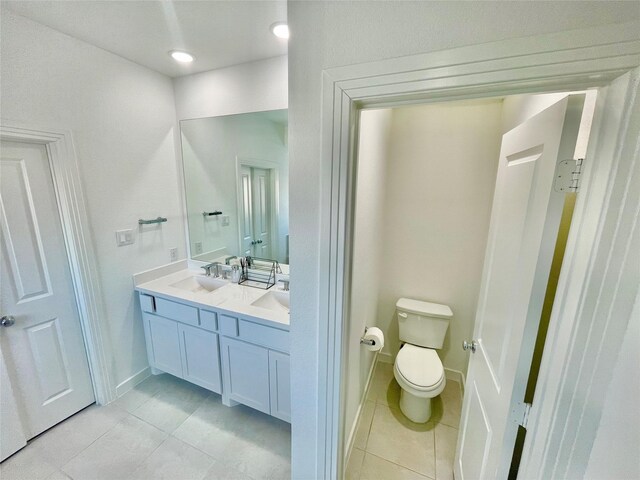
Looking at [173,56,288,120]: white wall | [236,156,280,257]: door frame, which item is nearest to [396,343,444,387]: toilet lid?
[236,156,280,257]: door frame

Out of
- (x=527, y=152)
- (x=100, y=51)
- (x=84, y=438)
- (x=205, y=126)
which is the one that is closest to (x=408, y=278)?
(x=527, y=152)

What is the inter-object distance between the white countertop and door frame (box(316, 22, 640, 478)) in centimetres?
64

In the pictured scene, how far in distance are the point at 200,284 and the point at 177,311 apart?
46 cm

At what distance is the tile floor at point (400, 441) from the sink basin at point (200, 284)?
5.23ft

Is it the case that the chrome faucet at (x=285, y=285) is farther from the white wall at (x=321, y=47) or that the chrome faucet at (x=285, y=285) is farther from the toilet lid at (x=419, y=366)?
the toilet lid at (x=419, y=366)

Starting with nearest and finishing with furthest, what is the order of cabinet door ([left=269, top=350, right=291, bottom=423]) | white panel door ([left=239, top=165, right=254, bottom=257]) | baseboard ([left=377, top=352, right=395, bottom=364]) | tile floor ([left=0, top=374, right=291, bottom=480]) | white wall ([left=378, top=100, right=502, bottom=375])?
1. tile floor ([left=0, top=374, right=291, bottom=480])
2. cabinet door ([left=269, top=350, right=291, bottom=423])
3. white wall ([left=378, top=100, right=502, bottom=375])
4. white panel door ([left=239, top=165, right=254, bottom=257])
5. baseboard ([left=377, top=352, right=395, bottom=364])

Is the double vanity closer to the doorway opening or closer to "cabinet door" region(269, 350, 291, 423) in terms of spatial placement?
"cabinet door" region(269, 350, 291, 423)

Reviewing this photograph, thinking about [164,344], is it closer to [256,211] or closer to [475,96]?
[256,211]

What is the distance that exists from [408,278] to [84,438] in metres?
2.68

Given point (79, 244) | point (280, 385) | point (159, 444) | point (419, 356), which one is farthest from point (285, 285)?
point (79, 244)

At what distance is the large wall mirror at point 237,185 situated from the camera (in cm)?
205

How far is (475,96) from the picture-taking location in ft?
2.49

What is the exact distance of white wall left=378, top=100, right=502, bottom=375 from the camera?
6.38ft

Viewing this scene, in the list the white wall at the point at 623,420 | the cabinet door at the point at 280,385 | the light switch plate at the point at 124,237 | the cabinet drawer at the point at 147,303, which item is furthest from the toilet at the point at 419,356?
the light switch plate at the point at 124,237
